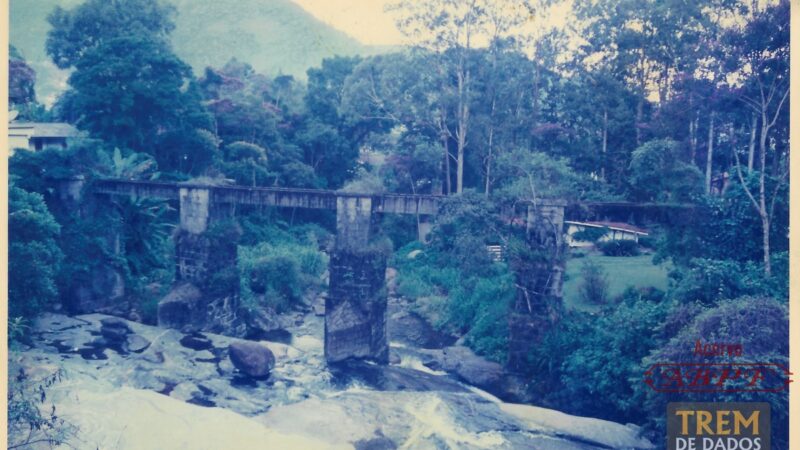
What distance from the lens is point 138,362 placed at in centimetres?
1909

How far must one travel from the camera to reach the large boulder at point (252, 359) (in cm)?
1870

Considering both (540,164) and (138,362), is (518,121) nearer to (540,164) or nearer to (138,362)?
(540,164)

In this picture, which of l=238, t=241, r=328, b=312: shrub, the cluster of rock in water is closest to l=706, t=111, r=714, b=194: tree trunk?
the cluster of rock in water

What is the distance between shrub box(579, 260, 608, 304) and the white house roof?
22.6 meters

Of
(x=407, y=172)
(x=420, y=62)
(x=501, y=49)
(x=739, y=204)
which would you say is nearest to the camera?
(x=739, y=204)

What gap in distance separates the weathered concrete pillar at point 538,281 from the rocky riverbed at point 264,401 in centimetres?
203

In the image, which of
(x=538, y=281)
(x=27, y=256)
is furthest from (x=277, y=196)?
(x=538, y=281)

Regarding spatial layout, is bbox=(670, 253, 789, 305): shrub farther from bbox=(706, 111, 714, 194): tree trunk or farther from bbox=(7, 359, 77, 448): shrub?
bbox=(7, 359, 77, 448): shrub

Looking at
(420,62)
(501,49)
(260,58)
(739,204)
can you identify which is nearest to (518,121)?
(501,49)

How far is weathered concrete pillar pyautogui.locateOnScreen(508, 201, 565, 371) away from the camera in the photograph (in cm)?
1750

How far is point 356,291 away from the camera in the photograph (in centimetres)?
2052

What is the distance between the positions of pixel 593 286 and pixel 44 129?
23867mm

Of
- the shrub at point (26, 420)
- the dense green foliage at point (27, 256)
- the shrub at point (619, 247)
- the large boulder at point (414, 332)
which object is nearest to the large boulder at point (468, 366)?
the large boulder at point (414, 332)

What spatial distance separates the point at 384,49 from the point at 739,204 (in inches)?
867
